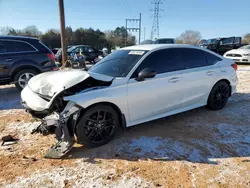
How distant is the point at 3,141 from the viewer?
3607mm

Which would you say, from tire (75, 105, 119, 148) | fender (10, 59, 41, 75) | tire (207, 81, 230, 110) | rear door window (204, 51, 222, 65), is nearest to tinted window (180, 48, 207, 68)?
rear door window (204, 51, 222, 65)

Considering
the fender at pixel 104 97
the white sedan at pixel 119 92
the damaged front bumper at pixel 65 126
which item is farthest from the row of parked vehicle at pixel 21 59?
the fender at pixel 104 97

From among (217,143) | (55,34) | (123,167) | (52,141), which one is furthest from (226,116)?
(55,34)

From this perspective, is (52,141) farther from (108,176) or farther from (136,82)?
(136,82)

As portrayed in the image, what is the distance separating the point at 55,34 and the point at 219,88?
3703 cm

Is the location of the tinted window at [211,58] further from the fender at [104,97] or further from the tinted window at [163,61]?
the fender at [104,97]

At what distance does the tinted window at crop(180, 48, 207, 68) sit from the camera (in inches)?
172

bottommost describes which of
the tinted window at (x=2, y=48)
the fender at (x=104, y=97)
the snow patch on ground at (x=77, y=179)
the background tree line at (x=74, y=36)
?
the snow patch on ground at (x=77, y=179)

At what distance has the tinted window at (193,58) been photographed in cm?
437

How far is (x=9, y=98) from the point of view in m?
6.42

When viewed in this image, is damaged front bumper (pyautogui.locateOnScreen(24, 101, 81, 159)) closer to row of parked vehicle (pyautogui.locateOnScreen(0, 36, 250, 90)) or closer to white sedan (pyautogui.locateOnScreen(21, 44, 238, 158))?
white sedan (pyautogui.locateOnScreen(21, 44, 238, 158))

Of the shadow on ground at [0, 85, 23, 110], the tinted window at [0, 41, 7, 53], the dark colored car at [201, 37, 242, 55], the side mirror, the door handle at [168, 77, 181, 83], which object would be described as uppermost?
the dark colored car at [201, 37, 242, 55]

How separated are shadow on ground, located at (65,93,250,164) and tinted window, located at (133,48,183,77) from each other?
1118 mm

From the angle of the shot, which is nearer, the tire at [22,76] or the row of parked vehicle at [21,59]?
the row of parked vehicle at [21,59]
